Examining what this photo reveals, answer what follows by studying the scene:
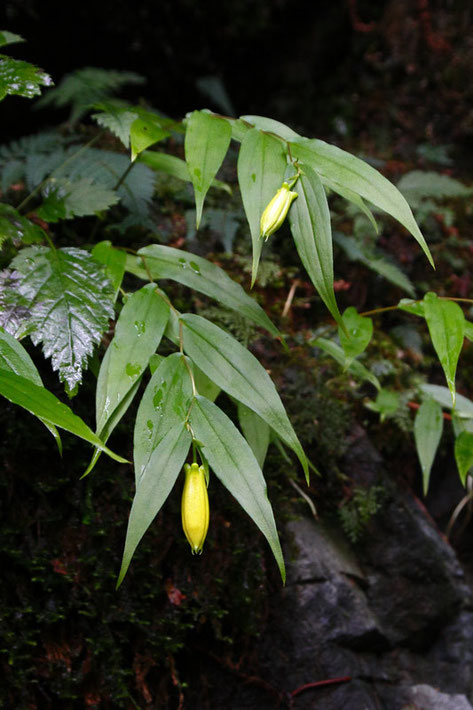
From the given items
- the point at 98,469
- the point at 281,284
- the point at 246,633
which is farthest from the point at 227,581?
the point at 281,284

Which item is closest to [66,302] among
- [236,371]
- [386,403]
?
[236,371]

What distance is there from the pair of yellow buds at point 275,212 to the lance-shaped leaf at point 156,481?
1.52 feet

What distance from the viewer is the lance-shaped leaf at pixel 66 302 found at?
121cm

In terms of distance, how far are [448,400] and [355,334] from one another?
0.59 m

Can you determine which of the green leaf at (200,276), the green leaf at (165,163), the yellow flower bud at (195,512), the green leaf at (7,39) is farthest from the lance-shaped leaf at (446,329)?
the green leaf at (7,39)

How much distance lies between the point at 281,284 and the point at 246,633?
1420 millimetres

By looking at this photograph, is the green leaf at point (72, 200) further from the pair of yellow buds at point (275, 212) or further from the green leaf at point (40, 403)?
the green leaf at point (40, 403)

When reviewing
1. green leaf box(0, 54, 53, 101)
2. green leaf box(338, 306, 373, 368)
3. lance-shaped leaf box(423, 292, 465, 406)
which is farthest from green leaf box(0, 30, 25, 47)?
lance-shaped leaf box(423, 292, 465, 406)

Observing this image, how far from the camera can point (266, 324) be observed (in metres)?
1.38

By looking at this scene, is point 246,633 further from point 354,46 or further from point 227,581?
point 354,46

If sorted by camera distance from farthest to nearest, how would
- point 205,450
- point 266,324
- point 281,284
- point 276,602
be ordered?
point 281,284 → point 276,602 → point 266,324 → point 205,450

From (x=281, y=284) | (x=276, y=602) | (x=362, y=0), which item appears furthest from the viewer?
(x=362, y=0)

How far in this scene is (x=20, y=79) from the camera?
1347 mm

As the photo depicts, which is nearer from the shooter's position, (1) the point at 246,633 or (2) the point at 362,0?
(1) the point at 246,633
